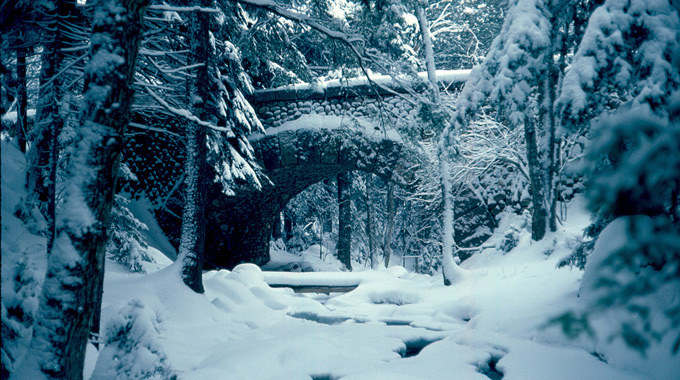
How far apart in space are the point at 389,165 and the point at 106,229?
9.23 metres

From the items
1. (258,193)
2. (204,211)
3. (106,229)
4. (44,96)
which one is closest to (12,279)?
(106,229)

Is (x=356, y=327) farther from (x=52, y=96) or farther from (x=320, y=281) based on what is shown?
(x=52, y=96)

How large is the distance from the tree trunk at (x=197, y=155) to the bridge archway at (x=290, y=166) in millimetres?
4427

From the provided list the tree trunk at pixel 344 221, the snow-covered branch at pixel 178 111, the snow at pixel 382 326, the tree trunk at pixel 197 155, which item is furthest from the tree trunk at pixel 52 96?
the tree trunk at pixel 344 221

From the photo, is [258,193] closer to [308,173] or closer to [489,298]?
[308,173]

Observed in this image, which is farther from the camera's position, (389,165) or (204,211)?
(389,165)

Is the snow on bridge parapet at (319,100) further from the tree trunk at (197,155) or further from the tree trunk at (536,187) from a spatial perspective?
the tree trunk at (197,155)

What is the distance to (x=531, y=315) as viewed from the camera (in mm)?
5109

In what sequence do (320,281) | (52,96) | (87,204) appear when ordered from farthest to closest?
(320,281), (52,96), (87,204)

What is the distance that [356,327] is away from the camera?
596 cm

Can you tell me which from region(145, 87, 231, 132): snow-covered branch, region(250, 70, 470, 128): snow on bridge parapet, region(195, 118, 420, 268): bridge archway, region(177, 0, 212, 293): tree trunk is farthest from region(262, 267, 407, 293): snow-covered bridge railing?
region(145, 87, 231, 132): snow-covered branch

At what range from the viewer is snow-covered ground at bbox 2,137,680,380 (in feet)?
11.1

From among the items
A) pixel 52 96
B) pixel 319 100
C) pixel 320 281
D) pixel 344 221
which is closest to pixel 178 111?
pixel 52 96

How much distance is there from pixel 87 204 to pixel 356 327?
4.20 metres
